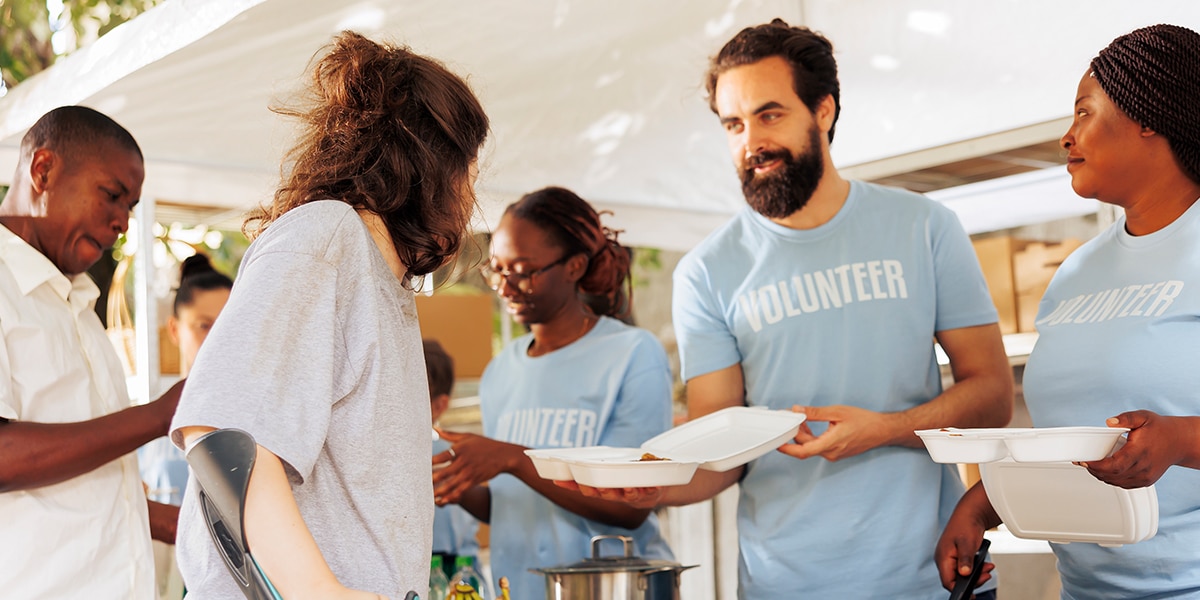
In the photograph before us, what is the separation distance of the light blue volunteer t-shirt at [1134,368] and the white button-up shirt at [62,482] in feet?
5.61

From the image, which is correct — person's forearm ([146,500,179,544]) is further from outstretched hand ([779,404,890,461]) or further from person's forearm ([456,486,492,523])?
outstretched hand ([779,404,890,461])

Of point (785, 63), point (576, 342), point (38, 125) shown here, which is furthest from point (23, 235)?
point (785, 63)

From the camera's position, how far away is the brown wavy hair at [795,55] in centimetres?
238

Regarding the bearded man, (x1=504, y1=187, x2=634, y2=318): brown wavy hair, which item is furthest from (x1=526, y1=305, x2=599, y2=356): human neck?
the bearded man

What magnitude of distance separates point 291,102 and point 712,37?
6.37ft

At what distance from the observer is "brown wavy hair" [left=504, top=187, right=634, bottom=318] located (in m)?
2.89

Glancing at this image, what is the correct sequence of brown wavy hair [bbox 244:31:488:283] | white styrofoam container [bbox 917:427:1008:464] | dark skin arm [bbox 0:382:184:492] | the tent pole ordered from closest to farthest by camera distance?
brown wavy hair [bbox 244:31:488:283] → white styrofoam container [bbox 917:427:1008:464] → dark skin arm [bbox 0:382:184:492] → the tent pole

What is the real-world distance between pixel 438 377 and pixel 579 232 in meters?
1.13

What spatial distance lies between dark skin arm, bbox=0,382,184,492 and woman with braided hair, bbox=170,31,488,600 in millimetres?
538

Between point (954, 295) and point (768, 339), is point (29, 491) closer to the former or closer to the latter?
point (768, 339)

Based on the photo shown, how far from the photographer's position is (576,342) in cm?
285

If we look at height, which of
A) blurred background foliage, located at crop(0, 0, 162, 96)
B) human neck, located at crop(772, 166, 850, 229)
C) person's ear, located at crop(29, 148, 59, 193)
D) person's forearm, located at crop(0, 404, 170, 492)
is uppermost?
blurred background foliage, located at crop(0, 0, 162, 96)

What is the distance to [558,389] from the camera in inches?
109

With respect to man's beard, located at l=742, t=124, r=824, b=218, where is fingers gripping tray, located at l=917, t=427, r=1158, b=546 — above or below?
below
